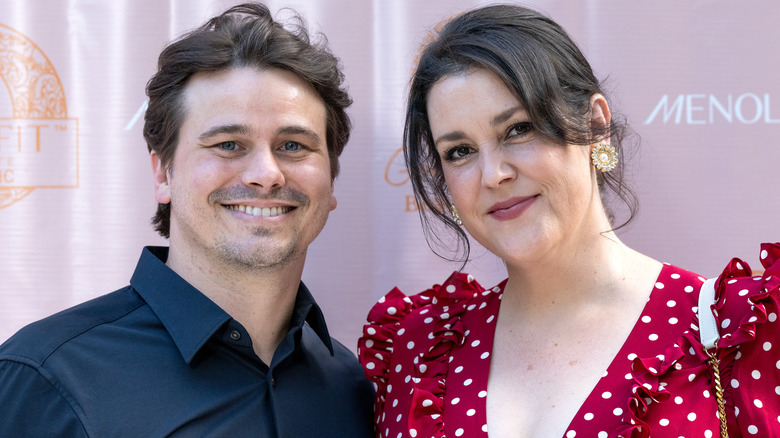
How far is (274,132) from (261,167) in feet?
0.33

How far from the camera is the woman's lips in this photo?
169 cm

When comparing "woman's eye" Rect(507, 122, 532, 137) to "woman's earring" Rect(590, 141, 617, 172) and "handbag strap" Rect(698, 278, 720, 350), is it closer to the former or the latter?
"woman's earring" Rect(590, 141, 617, 172)

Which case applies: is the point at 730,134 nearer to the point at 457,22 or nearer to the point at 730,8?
the point at 730,8

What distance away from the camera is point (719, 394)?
1.47 m

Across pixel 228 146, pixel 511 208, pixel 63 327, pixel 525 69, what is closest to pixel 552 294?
pixel 511 208

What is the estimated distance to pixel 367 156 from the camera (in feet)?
8.13

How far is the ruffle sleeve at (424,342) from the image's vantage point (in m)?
1.73

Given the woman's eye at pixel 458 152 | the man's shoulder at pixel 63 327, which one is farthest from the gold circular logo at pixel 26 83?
the woman's eye at pixel 458 152

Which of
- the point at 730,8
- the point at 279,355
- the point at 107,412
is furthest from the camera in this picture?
the point at 730,8

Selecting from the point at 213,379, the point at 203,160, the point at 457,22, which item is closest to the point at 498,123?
the point at 457,22

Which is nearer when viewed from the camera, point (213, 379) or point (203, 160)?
point (213, 379)

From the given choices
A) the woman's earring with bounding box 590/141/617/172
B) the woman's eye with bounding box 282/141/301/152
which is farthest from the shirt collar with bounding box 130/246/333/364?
the woman's earring with bounding box 590/141/617/172

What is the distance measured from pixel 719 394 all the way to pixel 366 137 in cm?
138

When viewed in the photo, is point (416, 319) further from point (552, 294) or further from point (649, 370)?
point (649, 370)
